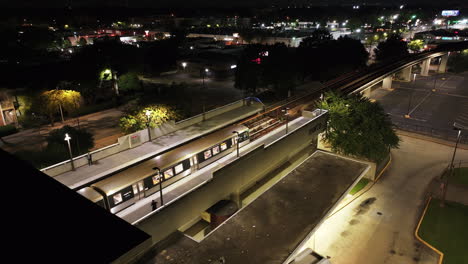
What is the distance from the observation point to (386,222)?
24.8 meters

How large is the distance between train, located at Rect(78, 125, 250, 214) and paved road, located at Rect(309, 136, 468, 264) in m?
11.1

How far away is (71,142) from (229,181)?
1598 cm

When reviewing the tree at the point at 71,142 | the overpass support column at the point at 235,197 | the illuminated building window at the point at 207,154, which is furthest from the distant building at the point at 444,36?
the tree at the point at 71,142

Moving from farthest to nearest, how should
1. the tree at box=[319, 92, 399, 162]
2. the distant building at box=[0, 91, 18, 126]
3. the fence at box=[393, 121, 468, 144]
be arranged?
1. the fence at box=[393, 121, 468, 144]
2. the distant building at box=[0, 91, 18, 126]
3. the tree at box=[319, 92, 399, 162]

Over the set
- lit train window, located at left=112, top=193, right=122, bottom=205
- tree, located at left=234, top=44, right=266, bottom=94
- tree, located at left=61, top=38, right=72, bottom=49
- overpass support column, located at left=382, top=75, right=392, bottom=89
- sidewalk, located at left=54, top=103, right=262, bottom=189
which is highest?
tree, located at left=61, top=38, right=72, bottom=49

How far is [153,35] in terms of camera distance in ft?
472

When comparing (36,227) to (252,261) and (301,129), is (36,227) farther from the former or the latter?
(301,129)

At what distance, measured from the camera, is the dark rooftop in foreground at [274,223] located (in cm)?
1656

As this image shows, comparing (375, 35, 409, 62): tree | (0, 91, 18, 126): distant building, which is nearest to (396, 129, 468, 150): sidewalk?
(375, 35, 409, 62): tree

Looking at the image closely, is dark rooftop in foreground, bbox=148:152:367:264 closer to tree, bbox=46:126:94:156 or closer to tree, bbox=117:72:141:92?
tree, bbox=46:126:94:156

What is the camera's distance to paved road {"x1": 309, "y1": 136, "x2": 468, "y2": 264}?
70.3 ft

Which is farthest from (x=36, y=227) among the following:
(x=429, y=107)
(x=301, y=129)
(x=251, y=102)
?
(x=429, y=107)

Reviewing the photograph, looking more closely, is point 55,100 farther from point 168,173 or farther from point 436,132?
point 436,132

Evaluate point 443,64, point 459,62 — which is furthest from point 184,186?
point 459,62
